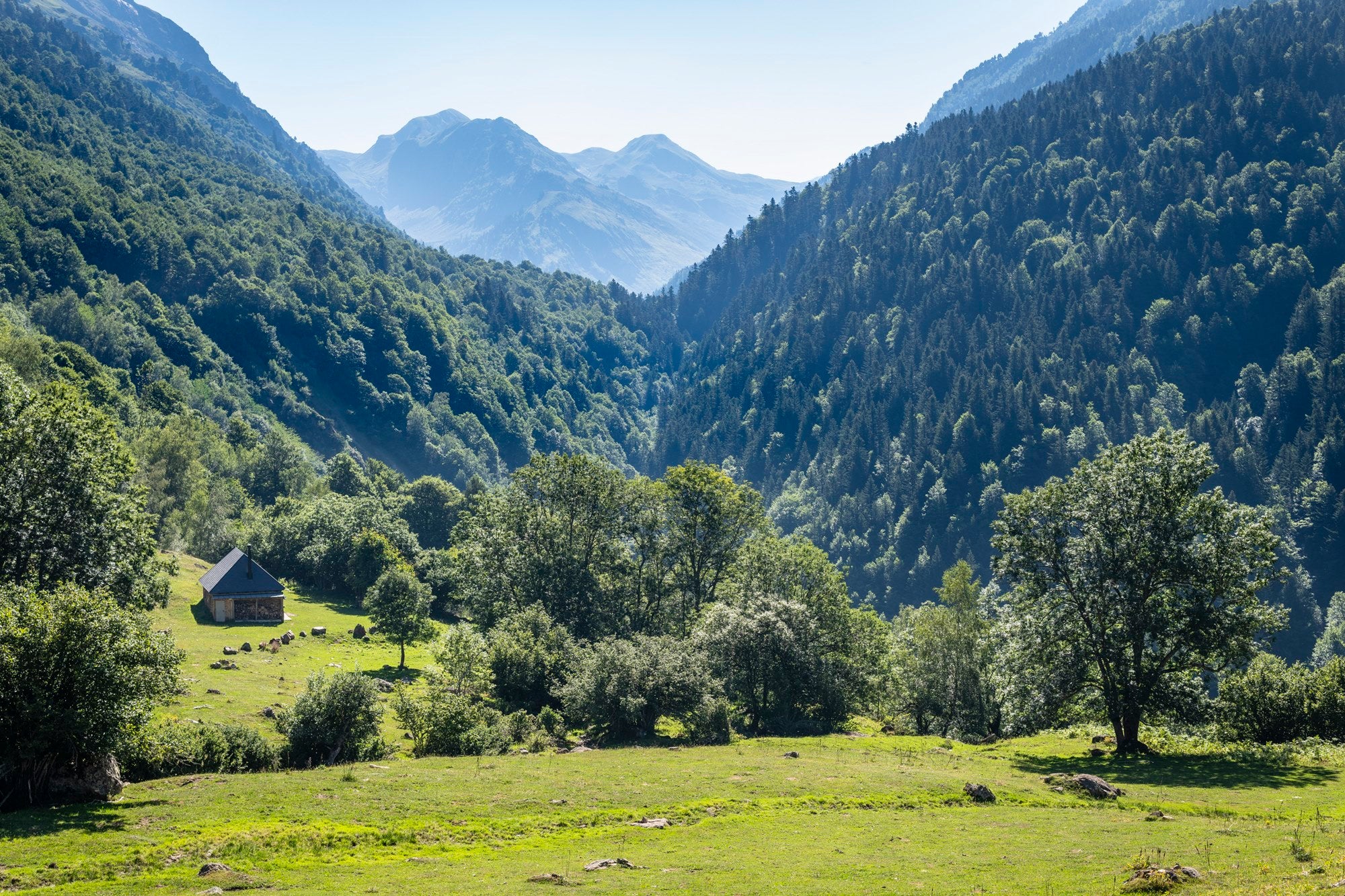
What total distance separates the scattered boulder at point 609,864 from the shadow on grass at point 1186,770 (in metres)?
24.6

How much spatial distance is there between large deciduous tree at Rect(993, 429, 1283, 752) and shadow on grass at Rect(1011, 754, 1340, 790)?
3.95m

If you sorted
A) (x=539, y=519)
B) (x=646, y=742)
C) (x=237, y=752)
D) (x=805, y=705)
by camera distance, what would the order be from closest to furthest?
(x=237, y=752) → (x=646, y=742) → (x=805, y=705) → (x=539, y=519)

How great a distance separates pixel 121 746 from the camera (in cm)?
3356

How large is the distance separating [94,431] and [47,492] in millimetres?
5309

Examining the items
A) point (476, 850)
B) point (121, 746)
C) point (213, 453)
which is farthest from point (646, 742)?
point (213, 453)

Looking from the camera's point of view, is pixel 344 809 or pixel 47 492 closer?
pixel 344 809

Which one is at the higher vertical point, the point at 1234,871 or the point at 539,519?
the point at 539,519

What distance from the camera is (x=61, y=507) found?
47.9 m

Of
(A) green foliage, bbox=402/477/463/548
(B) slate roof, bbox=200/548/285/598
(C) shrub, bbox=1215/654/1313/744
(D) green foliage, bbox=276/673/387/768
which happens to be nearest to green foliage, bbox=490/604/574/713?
(D) green foliage, bbox=276/673/387/768

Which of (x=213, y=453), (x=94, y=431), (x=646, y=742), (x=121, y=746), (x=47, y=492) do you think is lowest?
(x=646, y=742)

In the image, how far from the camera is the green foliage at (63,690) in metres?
31.9

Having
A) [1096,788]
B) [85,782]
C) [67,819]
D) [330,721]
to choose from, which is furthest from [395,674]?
[1096,788]

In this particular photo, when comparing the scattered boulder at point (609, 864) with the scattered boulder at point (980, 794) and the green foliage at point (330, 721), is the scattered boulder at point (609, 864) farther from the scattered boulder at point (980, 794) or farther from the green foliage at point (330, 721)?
the green foliage at point (330, 721)

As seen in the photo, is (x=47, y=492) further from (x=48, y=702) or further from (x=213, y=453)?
(x=213, y=453)
